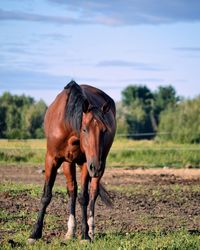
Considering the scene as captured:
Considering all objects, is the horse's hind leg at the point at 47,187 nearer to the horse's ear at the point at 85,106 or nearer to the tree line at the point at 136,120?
the horse's ear at the point at 85,106

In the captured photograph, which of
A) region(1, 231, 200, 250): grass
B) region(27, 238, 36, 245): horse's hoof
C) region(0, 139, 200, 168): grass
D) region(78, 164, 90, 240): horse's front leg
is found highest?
region(78, 164, 90, 240): horse's front leg

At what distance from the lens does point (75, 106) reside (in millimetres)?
9148

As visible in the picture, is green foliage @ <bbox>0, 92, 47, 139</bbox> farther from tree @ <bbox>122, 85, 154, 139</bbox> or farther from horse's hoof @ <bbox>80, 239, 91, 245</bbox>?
horse's hoof @ <bbox>80, 239, 91, 245</bbox>

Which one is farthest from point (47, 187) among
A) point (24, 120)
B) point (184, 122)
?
point (184, 122)

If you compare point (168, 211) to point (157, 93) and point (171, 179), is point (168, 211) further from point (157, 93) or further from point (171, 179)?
point (157, 93)

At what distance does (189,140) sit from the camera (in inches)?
1533

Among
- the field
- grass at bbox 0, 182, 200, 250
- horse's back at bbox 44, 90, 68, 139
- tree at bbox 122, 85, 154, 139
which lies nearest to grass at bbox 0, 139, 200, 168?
the field

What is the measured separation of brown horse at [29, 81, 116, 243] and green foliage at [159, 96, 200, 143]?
2979 cm

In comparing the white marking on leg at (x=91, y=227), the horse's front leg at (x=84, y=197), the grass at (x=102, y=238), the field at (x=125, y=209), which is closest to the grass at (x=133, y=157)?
the field at (x=125, y=209)

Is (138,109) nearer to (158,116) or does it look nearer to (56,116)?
(158,116)

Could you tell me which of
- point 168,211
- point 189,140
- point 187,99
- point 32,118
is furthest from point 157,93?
point 168,211

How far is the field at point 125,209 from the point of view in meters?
8.78

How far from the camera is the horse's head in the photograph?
28.1ft

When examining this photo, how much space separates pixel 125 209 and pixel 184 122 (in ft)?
119
